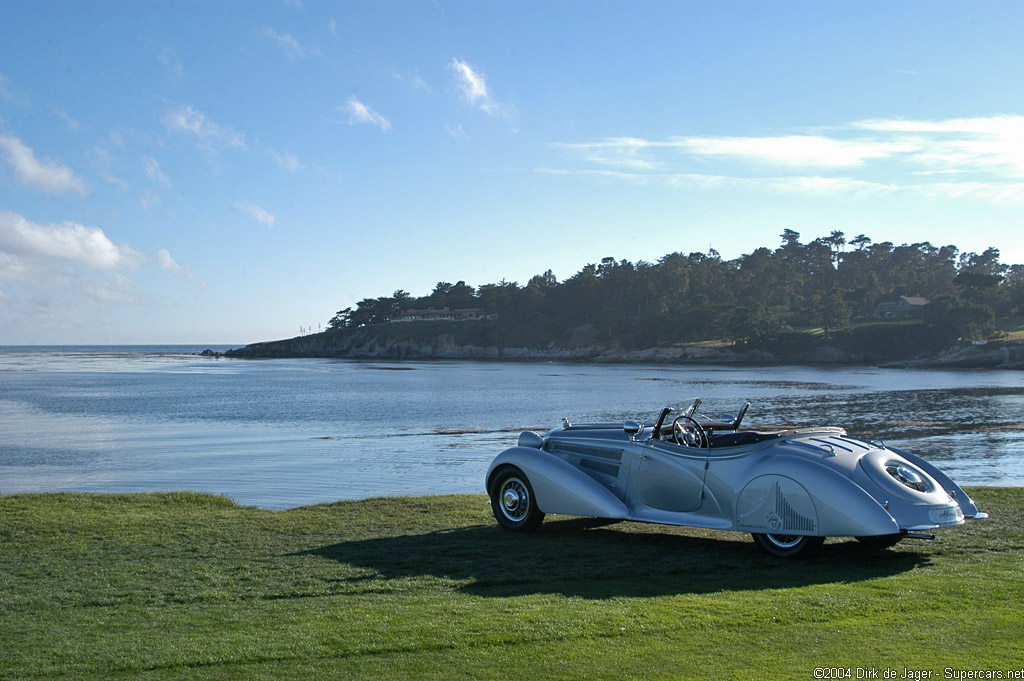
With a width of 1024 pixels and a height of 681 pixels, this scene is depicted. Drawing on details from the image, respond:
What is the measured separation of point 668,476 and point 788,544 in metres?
1.55

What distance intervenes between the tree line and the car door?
392 feet

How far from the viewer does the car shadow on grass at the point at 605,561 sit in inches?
301

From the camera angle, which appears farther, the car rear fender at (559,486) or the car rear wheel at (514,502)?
the car rear wheel at (514,502)

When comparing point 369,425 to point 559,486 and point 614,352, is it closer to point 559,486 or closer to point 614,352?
point 559,486

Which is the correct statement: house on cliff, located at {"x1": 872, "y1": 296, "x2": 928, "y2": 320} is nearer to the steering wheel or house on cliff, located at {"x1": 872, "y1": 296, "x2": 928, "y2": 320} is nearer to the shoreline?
the shoreline

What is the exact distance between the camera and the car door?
932cm

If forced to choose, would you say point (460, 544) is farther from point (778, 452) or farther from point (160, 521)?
point (160, 521)

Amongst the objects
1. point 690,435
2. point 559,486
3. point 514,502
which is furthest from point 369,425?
point 690,435

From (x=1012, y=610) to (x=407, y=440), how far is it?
27865 millimetres

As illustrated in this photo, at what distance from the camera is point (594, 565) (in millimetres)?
8586

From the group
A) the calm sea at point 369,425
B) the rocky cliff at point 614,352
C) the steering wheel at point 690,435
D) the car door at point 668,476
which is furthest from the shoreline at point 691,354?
the car door at point 668,476

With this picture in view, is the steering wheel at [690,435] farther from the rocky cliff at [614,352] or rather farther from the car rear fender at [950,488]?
the rocky cliff at [614,352]

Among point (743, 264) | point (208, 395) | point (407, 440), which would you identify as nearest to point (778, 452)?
point (407, 440)

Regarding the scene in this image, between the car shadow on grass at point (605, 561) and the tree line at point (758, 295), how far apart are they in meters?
119
